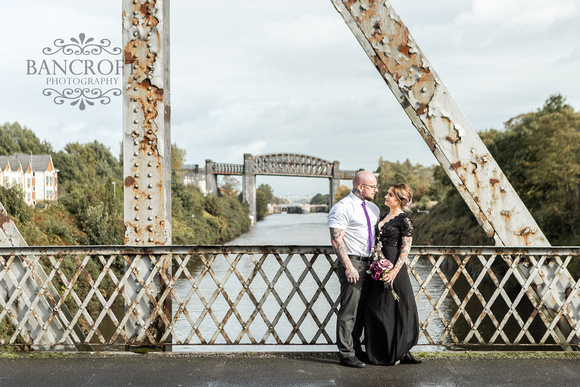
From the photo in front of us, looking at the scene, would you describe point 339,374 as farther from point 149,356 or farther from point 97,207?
point 97,207

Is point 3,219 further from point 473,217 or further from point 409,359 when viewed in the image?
point 473,217

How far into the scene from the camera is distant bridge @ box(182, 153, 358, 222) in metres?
99.2

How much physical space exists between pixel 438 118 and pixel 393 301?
1554mm

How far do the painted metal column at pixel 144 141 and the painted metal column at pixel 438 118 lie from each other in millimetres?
1629

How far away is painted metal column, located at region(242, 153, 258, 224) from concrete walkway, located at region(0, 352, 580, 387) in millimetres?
90188

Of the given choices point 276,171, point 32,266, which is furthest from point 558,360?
point 276,171

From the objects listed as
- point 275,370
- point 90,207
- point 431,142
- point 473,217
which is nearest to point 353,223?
point 431,142

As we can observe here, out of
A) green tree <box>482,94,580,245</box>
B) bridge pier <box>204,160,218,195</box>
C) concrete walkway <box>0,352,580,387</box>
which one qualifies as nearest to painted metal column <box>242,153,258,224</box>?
bridge pier <box>204,160,218,195</box>

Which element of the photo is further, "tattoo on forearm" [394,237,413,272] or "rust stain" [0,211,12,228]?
"rust stain" [0,211,12,228]

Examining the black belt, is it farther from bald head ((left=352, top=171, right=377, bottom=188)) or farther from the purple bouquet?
bald head ((left=352, top=171, right=377, bottom=188))

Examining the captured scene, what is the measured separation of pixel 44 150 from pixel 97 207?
58373 mm

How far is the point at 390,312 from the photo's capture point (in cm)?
492

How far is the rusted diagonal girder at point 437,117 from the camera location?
4.88m

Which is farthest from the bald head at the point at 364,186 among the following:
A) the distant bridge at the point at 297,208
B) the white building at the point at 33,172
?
the distant bridge at the point at 297,208
